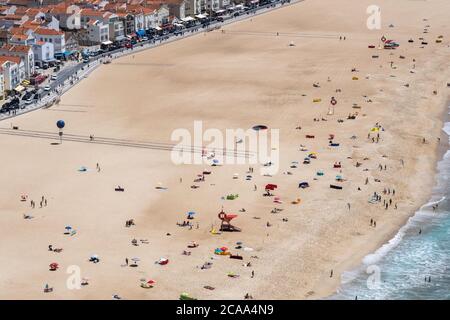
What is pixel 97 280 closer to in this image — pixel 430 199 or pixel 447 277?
pixel 447 277

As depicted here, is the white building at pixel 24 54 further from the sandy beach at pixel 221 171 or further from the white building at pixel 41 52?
the sandy beach at pixel 221 171

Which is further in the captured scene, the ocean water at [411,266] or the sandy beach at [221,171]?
the sandy beach at [221,171]

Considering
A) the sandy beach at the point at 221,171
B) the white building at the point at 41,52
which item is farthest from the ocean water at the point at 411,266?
the white building at the point at 41,52

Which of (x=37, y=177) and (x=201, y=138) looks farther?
(x=201, y=138)

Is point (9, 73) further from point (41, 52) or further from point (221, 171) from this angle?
point (221, 171)

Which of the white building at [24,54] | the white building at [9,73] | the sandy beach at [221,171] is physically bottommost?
the sandy beach at [221,171]

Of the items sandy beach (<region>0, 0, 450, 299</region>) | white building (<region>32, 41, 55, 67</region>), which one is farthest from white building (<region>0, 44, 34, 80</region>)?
sandy beach (<region>0, 0, 450, 299</region>)

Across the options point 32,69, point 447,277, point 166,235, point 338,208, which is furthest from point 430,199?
point 32,69
